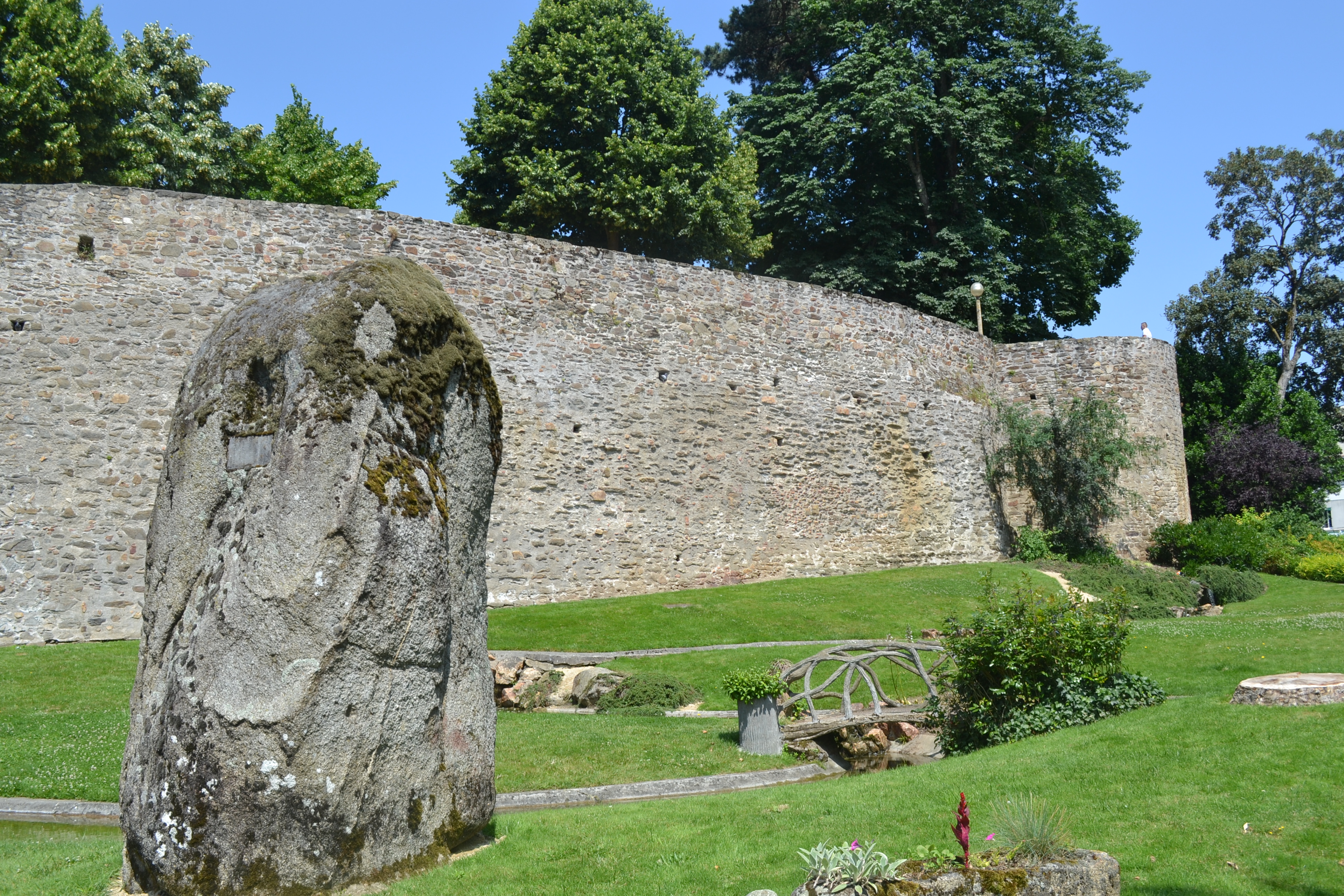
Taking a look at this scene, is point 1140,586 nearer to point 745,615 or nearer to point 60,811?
point 745,615

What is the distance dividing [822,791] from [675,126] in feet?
77.1

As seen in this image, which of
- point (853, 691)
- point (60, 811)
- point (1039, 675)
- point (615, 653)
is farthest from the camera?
point (615, 653)

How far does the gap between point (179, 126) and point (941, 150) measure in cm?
2236

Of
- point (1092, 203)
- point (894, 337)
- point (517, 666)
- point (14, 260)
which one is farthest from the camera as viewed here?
point (1092, 203)

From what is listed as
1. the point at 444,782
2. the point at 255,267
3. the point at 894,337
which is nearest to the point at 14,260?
the point at 255,267

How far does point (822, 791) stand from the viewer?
320 inches

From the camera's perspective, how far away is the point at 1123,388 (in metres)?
26.5

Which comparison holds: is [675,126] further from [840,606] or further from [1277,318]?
[1277,318]

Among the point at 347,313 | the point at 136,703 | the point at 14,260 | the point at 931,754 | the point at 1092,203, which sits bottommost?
the point at 931,754

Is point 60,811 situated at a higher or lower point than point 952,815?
lower

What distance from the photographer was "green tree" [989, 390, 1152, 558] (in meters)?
24.6

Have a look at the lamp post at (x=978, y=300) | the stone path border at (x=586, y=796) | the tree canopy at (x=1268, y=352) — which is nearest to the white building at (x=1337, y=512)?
the tree canopy at (x=1268, y=352)

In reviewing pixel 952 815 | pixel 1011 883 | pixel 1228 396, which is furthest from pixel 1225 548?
pixel 1011 883

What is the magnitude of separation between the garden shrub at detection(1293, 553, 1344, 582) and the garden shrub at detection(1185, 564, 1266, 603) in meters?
2.26
